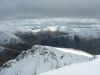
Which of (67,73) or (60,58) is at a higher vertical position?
(67,73)

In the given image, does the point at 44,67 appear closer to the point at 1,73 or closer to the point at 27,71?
the point at 27,71

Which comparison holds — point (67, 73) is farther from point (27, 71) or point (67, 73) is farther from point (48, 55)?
point (48, 55)

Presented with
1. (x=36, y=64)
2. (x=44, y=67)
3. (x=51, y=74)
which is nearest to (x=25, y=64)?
(x=36, y=64)

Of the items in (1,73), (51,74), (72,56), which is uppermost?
(51,74)

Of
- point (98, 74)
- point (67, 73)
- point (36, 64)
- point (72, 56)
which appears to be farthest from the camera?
point (36, 64)

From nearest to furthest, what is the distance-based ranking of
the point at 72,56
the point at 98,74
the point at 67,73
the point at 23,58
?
the point at 98,74, the point at 67,73, the point at 72,56, the point at 23,58

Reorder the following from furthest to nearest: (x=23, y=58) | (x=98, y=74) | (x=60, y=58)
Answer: (x=23, y=58)
(x=60, y=58)
(x=98, y=74)

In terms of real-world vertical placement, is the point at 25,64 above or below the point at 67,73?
below

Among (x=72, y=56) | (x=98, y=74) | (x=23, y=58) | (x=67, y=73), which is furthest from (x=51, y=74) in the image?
(x=23, y=58)

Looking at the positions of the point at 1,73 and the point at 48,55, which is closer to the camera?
the point at 1,73
